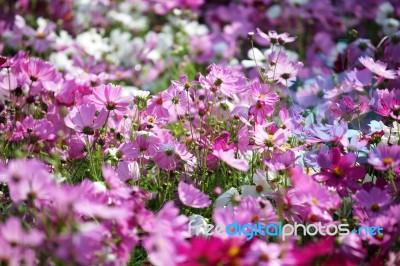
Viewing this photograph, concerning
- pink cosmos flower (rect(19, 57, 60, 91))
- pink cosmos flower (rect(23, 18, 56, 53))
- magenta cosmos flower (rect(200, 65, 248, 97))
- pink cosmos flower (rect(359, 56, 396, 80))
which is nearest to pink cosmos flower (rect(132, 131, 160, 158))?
magenta cosmos flower (rect(200, 65, 248, 97))

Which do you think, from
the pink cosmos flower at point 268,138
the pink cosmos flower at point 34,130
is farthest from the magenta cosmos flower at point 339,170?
the pink cosmos flower at point 34,130

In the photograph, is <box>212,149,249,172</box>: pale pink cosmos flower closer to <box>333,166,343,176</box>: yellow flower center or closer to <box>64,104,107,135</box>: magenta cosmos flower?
<box>333,166,343,176</box>: yellow flower center

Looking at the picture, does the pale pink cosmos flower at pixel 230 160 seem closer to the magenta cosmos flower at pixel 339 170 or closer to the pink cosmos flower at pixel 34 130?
the magenta cosmos flower at pixel 339 170

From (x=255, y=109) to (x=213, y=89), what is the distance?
11 centimetres

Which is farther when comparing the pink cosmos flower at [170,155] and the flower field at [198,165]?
the pink cosmos flower at [170,155]

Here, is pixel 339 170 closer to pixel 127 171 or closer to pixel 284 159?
pixel 284 159

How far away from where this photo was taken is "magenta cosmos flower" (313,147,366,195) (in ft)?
4.00

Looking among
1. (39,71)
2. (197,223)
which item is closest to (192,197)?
(197,223)

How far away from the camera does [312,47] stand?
2834mm

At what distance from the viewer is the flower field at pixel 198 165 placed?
93 centimetres

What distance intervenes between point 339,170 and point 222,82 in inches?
13.7

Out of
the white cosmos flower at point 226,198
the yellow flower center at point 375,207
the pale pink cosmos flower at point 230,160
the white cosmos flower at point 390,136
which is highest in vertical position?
the pale pink cosmos flower at point 230,160

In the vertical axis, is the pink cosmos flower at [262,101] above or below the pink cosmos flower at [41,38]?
above

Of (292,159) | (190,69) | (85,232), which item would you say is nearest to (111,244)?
(85,232)
